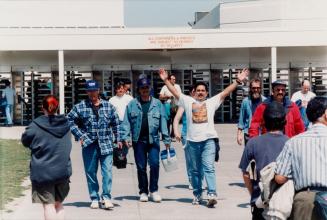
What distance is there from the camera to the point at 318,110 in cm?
493

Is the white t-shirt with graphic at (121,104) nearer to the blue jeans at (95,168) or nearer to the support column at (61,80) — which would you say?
the blue jeans at (95,168)

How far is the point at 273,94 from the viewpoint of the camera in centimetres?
797

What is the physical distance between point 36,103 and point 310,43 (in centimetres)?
1195

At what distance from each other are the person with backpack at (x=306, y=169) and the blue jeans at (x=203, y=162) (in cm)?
401

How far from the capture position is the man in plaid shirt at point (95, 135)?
8828 millimetres

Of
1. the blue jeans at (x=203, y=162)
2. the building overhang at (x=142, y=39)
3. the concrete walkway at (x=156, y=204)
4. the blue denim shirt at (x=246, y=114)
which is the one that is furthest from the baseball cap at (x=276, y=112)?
the building overhang at (x=142, y=39)

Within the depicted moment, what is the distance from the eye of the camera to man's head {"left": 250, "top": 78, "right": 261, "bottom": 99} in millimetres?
9656

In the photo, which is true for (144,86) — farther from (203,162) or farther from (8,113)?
(8,113)

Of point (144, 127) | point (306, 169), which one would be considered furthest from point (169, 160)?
point (306, 169)

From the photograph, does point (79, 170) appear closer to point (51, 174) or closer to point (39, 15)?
point (51, 174)

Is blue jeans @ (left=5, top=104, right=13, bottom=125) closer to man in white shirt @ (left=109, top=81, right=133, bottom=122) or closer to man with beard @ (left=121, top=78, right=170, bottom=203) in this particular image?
man in white shirt @ (left=109, top=81, right=133, bottom=122)

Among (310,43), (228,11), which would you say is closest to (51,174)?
(310,43)

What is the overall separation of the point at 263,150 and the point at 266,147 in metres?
0.04

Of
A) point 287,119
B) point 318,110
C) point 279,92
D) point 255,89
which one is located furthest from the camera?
point 255,89
